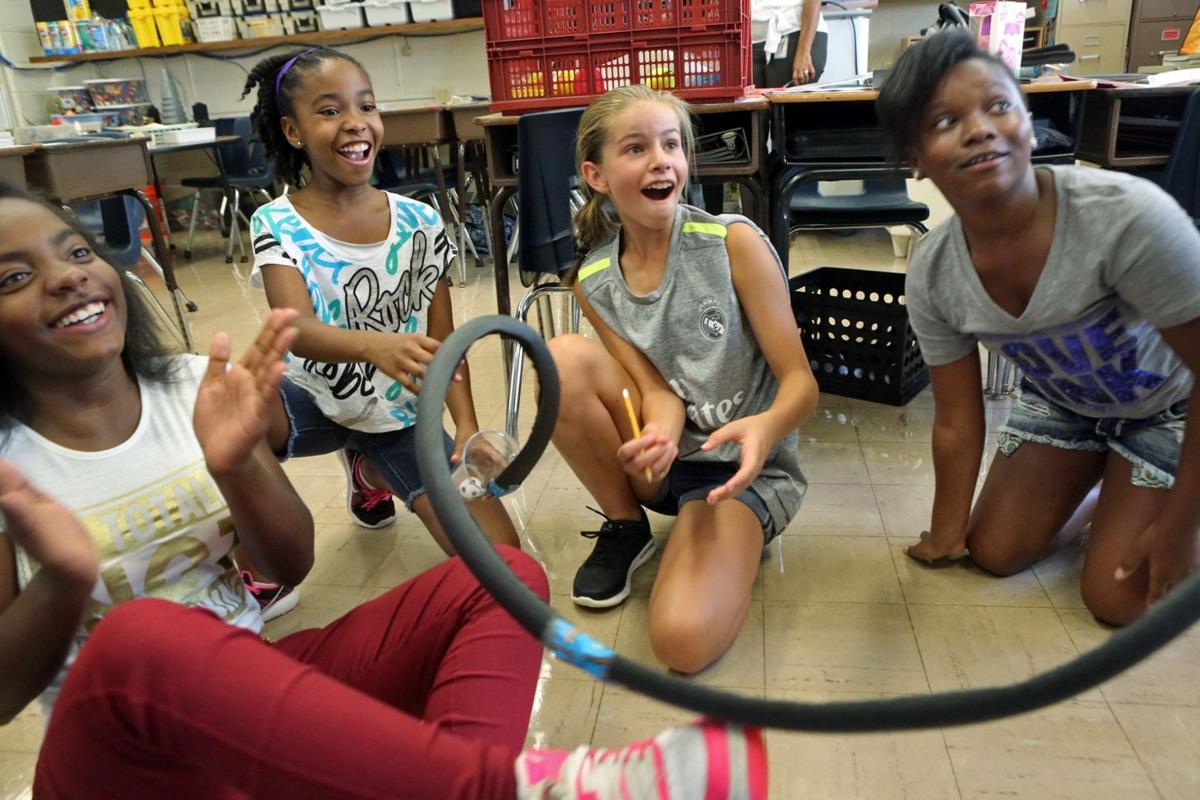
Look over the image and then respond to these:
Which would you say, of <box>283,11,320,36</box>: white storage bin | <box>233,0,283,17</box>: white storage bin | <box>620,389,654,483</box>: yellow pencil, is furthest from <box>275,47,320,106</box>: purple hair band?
<box>233,0,283,17</box>: white storage bin

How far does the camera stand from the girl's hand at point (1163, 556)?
3.65 feet

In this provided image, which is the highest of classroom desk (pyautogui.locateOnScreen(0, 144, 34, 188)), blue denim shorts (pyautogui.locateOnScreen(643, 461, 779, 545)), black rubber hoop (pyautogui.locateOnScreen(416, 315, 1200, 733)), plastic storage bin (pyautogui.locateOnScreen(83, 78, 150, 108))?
plastic storage bin (pyautogui.locateOnScreen(83, 78, 150, 108))

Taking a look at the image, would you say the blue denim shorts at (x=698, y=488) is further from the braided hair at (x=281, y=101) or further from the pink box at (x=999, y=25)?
the pink box at (x=999, y=25)

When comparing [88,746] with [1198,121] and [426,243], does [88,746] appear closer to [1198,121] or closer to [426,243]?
[426,243]

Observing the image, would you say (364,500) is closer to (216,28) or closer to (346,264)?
(346,264)

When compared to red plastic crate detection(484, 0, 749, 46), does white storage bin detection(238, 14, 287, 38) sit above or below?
above

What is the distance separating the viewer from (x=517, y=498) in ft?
5.96

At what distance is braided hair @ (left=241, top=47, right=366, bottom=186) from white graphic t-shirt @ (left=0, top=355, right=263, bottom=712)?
72 centimetres

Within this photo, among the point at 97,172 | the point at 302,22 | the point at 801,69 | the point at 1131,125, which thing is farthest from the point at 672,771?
the point at 302,22

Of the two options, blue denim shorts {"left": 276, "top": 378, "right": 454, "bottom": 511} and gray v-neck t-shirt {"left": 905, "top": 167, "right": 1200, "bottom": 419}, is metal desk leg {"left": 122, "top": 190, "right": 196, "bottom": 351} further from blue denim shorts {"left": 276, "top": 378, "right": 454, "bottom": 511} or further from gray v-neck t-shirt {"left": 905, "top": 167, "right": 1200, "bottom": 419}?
gray v-neck t-shirt {"left": 905, "top": 167, "right": 1200, "bottom": 419}

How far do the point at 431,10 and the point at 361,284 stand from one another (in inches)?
175

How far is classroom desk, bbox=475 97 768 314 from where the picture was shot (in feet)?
6.32

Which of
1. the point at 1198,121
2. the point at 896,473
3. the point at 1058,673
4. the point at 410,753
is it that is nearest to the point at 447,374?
the point at 410,753

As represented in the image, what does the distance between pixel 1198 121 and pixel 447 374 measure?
5.91 ft
